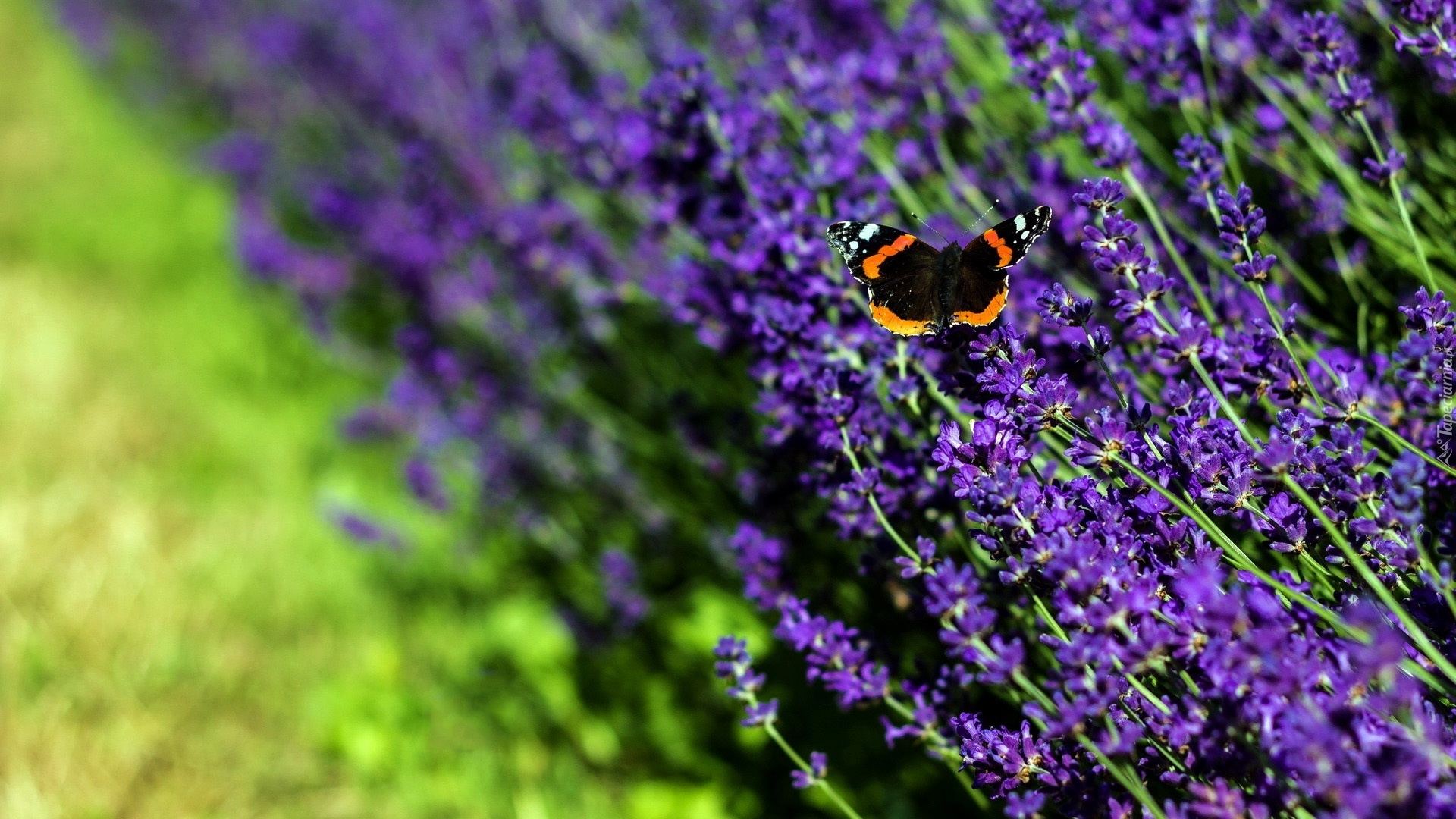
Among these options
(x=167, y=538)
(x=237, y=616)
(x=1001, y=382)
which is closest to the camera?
(x=1001, y=382)

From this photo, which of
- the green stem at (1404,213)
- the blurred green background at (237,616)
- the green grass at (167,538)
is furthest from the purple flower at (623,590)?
the green stem at (1404,213)

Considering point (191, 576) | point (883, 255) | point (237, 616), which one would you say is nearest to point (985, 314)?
point (883, 255)

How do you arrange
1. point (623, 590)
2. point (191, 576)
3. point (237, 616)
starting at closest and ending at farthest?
point (623, 590), point (237, 616), point (191, 576)

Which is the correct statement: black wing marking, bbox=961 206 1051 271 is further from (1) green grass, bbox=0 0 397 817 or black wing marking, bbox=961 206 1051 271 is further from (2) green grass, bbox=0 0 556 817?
(1) green grass, bbox=0 0 397 817

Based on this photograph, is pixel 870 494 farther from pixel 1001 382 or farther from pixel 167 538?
pixel 167 538

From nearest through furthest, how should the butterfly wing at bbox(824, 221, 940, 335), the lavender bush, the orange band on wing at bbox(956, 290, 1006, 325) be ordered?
the lavender bush → the orange band on wing at bbox(956, 290, 1006, 325) → the butterfly wing at bbox(824, 221, 940, 335)

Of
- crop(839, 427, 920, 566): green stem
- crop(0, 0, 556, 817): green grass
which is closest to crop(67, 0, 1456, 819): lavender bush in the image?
crop(839, 427, 920, 566): green stem
